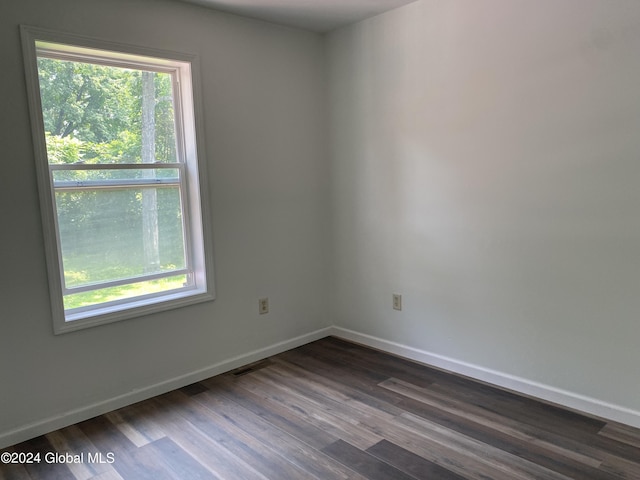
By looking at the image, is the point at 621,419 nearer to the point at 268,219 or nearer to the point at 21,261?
the point at 268,219

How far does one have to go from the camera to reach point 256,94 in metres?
3.13

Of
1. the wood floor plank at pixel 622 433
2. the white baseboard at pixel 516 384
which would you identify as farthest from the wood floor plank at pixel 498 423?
the white baseboard at pixel 516 384

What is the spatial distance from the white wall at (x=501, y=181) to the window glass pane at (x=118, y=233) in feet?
4.40

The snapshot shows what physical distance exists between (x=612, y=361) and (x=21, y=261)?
301cm

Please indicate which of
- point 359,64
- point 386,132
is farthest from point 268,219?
point 359,64

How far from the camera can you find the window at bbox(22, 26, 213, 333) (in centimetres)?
237

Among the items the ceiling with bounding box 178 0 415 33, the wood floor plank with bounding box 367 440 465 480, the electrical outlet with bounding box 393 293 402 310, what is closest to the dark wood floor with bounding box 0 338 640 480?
the wood floor plank with bounding box 367 440 465 480

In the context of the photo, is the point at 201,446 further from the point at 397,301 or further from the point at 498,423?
the point at 397,301

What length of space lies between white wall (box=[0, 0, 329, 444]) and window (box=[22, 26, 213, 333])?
8 cm

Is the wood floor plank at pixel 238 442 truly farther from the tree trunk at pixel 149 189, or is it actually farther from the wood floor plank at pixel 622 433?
the wood floor plank at pixel 622 433

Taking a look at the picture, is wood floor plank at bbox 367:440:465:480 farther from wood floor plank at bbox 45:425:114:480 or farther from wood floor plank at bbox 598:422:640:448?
wood floor plank at bbox 45:425:114:480

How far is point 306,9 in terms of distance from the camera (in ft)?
9.55

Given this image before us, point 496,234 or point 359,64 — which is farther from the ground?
point 359,64

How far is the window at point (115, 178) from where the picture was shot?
2373mm
